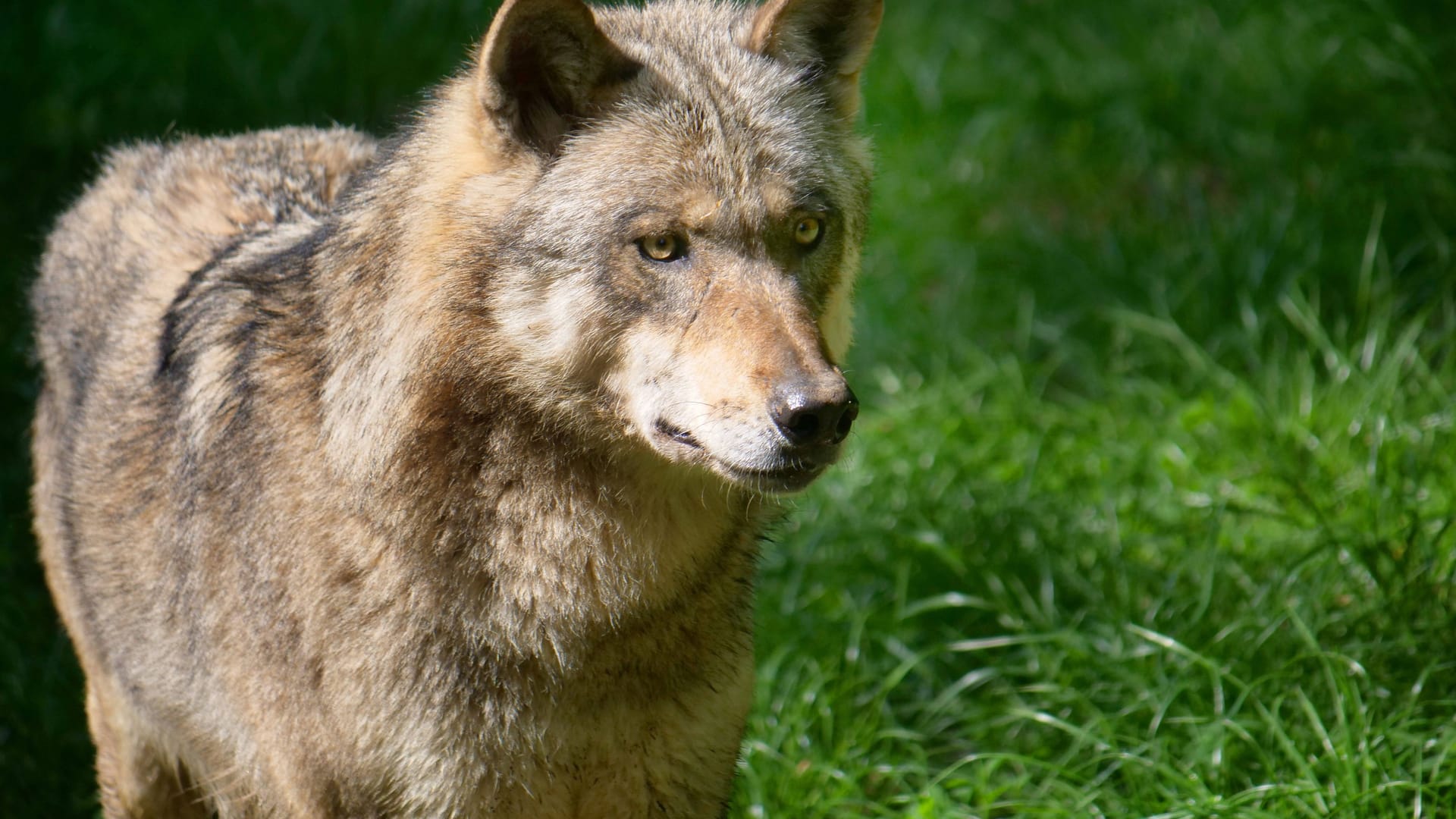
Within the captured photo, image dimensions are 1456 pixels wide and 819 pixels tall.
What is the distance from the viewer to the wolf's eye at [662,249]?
2639 mm

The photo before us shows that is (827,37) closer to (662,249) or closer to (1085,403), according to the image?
(662,249)

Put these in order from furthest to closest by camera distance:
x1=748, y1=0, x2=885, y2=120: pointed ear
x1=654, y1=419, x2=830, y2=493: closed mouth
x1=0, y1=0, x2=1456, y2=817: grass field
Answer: x1=0, y1=0, x2=1456, y2=817: grass field → x1=748, y1=0, x2=885, y2=120: pointed ear → x1=654, y1=419, x2=830, y2=493: closed mouth

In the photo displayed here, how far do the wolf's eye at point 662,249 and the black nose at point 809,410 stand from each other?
382 millimetres

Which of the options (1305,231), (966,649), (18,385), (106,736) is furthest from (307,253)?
(1305,231)

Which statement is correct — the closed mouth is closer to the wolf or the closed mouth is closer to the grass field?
the wolf

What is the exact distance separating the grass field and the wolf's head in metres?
0.75

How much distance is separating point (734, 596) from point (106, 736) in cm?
189

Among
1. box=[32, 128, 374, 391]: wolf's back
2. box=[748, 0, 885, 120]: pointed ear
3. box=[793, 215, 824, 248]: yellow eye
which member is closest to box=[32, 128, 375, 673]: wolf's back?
box=[32, 128, 374, 391]: wolf's back

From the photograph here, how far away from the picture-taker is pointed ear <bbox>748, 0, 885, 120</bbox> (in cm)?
292

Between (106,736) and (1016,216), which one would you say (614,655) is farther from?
(1016,216)

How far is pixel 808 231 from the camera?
9.14 ft

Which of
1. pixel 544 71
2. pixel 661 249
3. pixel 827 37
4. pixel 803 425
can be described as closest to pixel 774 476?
pixel 803 425

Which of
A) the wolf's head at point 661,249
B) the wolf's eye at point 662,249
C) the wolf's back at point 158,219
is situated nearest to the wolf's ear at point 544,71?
the wolf's head at point 661,249

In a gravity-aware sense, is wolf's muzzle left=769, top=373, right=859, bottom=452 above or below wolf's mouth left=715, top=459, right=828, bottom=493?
above
